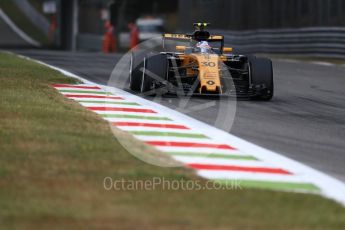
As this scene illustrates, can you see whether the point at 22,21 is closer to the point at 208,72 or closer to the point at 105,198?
the point at 208,72

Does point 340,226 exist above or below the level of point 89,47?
above

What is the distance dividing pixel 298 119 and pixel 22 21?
192 ft

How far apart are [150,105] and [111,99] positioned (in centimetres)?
104

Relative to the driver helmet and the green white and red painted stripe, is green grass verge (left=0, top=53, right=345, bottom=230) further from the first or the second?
the driver helmet

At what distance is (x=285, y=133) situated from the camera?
10625mm

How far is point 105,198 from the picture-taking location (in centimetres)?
630

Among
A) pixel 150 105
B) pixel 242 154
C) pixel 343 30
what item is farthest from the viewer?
pixel 343 30

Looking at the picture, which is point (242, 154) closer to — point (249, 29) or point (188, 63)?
point (188, 63)

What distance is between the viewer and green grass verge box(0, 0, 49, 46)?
2433 inches

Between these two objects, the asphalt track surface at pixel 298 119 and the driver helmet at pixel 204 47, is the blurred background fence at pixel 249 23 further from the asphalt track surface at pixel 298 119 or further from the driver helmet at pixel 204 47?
the driver helmet at pixel 204 47

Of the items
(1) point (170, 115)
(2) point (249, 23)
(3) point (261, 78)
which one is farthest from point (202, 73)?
(2) point (249, 23)

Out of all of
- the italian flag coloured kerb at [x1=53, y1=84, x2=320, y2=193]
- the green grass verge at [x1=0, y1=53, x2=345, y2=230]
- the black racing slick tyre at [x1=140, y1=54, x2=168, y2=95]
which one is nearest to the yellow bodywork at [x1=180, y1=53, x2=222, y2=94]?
Answer: the black racing slick tyre at [x1=140, y1=54, x2=168, y2=95]

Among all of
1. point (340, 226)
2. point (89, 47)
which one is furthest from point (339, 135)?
point (89, 47)

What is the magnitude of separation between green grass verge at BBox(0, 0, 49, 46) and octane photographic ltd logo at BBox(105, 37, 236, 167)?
43855 mm
